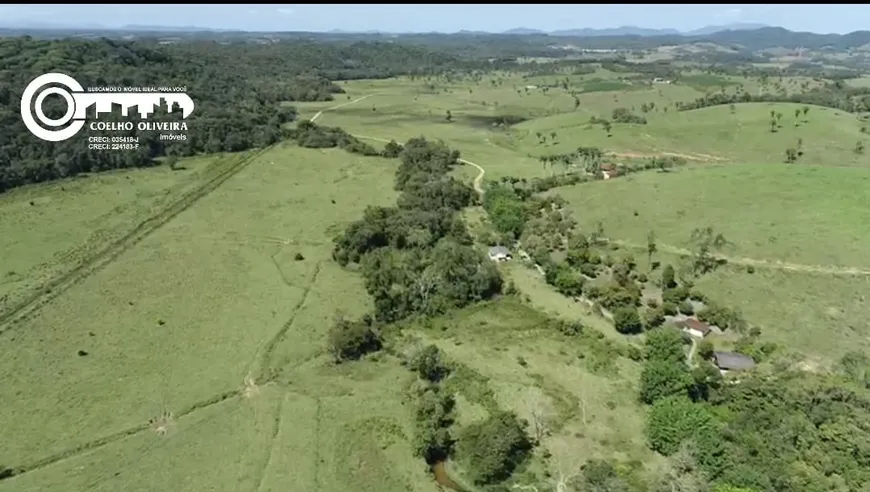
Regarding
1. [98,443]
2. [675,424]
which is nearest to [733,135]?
[675,424]

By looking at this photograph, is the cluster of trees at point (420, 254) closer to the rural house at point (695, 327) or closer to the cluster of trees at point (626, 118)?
the rural house at point (695, 327)

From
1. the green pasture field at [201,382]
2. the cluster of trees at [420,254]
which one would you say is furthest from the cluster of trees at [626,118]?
the green pasture field at [201,382]

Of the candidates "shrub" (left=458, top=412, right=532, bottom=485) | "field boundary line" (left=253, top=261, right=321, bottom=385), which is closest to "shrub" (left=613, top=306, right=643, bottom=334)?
"shrub" (left=458, top=412, right=532, bottom=485)

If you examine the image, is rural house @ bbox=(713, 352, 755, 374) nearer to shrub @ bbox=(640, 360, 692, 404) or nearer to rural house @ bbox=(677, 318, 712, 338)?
rural house @ bbox=(677, 318, 712, 338)

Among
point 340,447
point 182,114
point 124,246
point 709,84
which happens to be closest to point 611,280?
point 340,447

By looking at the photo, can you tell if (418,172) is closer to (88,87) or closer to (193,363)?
(193,363)

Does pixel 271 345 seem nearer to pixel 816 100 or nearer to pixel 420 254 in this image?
pixel 420 254

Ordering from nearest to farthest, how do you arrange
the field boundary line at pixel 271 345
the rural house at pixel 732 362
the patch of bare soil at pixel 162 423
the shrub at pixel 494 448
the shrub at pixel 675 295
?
1. the shrub at pixel 494 448
2. the patch of bare soil at pixel 162 423
3. the field boundary line at pixel 271 345
4. the rural house at pixel 732 362
5. the shrub at pixel 675 295
